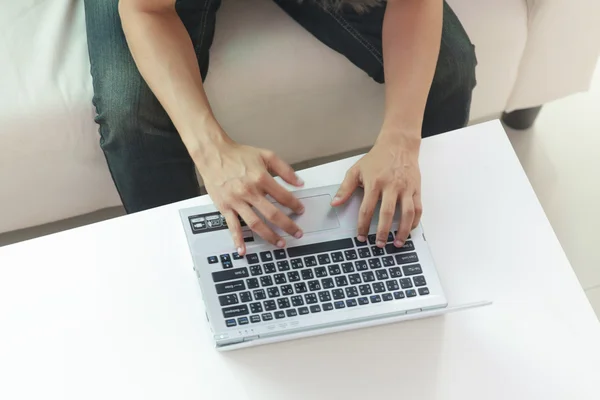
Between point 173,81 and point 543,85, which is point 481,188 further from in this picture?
point 543,85

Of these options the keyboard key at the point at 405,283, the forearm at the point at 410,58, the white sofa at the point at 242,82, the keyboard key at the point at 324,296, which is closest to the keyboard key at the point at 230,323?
the keyboard key at the point at 324,296

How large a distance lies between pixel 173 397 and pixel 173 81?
0.46 metres

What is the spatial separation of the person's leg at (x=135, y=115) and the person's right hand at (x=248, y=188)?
20cm

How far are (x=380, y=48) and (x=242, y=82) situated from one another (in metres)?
0.25

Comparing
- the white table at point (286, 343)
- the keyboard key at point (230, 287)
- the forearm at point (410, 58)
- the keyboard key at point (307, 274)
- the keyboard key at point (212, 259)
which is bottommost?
the white table at point (286, 343)

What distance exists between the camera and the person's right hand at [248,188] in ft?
2.66

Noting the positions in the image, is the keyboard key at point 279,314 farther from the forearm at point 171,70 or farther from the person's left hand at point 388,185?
the forearm at point 171,70

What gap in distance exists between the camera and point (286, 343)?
0.77 m

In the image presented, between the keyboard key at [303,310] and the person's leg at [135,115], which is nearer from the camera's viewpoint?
the keyboard key at [303,310]

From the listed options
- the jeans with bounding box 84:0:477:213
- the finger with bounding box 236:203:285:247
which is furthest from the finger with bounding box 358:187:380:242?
the jeans with bounding box 84:0:477:213

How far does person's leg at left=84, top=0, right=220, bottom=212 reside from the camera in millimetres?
1062

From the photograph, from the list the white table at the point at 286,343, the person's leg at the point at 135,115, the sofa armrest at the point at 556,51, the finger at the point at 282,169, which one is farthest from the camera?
the sofa armrest at the point at 556,51

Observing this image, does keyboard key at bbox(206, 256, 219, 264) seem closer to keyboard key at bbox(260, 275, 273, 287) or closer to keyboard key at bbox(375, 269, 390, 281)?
keyboard key at bbox(260, 275, 273, 287)

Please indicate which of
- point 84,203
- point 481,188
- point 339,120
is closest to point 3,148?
point 84,203
